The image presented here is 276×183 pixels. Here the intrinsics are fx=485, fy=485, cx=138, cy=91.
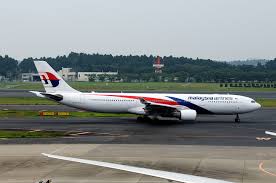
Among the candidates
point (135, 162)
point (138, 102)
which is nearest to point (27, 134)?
point (135, 162)

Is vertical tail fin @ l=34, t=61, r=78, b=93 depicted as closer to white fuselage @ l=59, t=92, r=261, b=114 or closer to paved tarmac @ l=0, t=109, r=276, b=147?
white fuselage @ l=59, t=92, r=261, b=114

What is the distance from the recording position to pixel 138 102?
4988 centimetres

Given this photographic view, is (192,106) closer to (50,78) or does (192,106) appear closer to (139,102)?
(139,102)

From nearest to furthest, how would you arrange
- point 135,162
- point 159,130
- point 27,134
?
point 135,162, point 27,134, point 159,130

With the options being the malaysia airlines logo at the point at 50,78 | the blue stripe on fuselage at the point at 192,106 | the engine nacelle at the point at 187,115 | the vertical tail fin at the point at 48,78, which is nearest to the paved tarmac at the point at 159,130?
the engine nacelle at the point at 187,115

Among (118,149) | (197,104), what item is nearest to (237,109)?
(197,104)

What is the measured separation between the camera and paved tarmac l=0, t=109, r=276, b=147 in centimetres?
3509

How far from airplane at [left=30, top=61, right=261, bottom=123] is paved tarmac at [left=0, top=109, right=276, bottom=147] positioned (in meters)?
1.21

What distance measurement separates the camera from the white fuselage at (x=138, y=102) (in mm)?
49625

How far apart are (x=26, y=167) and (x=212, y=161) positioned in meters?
10.1

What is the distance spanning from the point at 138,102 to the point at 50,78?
954 centimetres

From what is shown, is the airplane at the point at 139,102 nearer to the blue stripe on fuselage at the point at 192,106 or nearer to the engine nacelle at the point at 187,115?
the blue stripe on fuselage at the point at 192,106

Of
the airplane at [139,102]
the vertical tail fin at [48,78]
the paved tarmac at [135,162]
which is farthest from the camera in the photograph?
the vertical tail fin at [48,78]

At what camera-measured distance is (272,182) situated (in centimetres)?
2173
